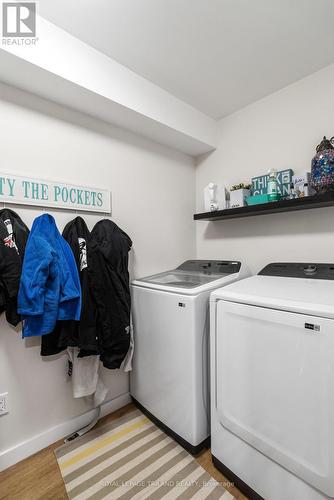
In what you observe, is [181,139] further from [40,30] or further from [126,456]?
[126,456]

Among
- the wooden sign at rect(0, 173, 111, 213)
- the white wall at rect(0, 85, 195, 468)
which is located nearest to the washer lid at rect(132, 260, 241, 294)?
the white wall at rect(0, 85, 195, 468)

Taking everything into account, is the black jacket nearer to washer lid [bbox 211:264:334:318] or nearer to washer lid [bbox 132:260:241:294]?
washer lid [bbox 132:260:241:294]

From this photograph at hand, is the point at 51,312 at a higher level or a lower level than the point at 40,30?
lower

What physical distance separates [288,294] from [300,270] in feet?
1.78

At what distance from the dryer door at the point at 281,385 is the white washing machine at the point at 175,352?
16 cm

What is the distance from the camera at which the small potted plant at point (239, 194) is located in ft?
6.34

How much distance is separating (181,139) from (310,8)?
1.09 metres

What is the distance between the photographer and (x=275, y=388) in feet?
3.47

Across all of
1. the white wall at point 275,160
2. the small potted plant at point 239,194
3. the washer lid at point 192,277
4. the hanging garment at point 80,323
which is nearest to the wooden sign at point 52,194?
the hanging garment at point 80,323

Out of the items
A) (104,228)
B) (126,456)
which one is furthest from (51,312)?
(126,456)

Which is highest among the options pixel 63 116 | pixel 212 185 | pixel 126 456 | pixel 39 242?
pixel 63 116

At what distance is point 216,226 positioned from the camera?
232 cm

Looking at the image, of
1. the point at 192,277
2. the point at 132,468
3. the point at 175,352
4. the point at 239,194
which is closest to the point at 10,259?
the point at 175,352

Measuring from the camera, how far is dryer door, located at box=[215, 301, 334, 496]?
0.93 metres
